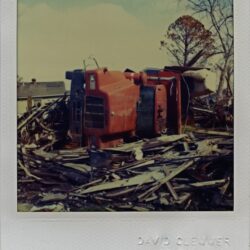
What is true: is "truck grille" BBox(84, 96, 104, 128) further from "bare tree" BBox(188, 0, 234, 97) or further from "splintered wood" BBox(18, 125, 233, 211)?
"bare tree" BBox(188, 0, 234, 97)

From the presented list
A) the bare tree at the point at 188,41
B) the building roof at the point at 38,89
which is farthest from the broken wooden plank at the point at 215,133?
the building roof at the point at 38,89

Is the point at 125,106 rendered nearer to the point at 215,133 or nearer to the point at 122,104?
the point at 122,104

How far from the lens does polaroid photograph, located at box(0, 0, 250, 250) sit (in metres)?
0.61

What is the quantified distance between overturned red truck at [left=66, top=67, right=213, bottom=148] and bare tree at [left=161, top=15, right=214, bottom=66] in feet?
0.08

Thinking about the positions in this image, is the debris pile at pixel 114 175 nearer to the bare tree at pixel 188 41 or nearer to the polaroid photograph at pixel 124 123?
the polaroid photograph at pixel 124 123

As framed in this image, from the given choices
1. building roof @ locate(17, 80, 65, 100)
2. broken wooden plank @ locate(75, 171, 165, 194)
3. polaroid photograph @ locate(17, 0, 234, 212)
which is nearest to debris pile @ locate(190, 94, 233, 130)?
polaroid photograph @ locate(17, 0, 234, 212)

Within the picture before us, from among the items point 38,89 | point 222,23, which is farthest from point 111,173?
point 222,23

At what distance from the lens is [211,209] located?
0.61 meters

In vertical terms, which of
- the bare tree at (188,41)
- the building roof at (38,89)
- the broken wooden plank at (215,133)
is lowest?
the broken wooden plank at (215,133)

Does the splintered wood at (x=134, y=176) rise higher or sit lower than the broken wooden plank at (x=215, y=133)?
lower

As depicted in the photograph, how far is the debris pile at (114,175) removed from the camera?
2.00ft

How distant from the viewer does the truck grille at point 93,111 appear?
0.61m

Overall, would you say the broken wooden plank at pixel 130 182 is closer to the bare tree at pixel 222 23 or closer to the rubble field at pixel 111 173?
the rubble field at pixel 111 173
